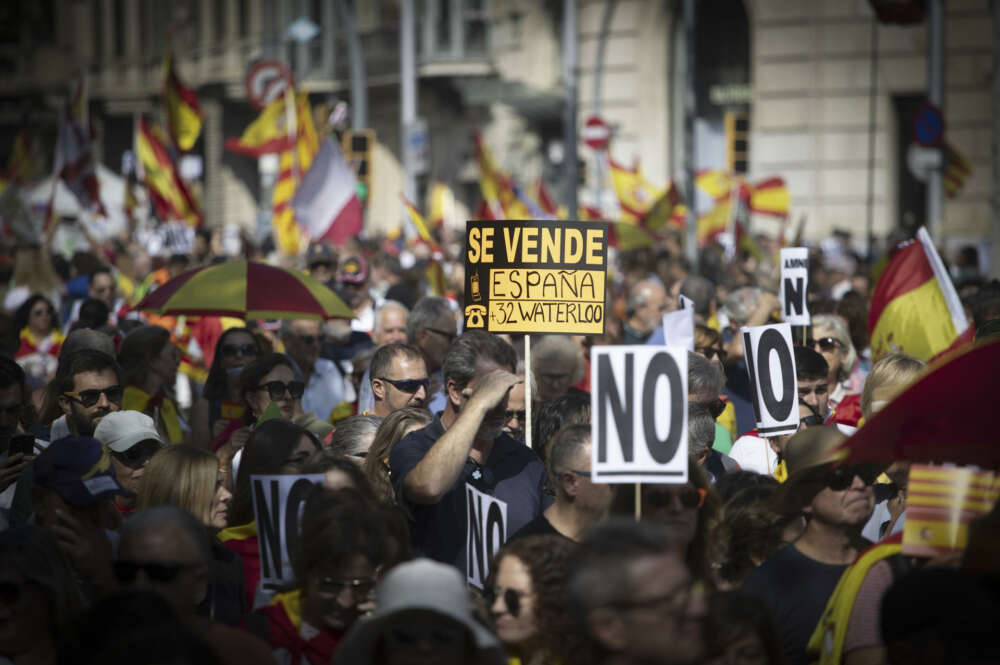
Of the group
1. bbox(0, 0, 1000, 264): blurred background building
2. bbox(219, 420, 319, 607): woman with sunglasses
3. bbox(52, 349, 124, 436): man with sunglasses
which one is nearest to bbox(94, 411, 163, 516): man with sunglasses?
bbox(219, 420, 319, 607): woman with sunglasses

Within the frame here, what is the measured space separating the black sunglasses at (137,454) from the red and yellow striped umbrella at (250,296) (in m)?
3.00

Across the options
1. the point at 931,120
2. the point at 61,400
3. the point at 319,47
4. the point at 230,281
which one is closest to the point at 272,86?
the point at 931,120

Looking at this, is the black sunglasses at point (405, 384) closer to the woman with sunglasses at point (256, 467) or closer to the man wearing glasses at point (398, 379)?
the man wearing glasses at point (398, 379)

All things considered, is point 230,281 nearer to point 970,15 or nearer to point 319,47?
point 970,15

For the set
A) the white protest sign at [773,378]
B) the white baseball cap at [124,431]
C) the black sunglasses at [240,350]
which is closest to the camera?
the white baseball cap at [124,431]

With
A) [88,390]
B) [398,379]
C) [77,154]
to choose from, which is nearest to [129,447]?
[88,390]

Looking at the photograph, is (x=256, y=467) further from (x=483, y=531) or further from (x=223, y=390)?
(x=223, y=390)

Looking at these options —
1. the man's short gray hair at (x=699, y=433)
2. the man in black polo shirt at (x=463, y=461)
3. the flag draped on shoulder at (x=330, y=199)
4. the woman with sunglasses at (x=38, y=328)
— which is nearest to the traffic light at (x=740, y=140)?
the flag draped on shoulder at (x=330, y=199)

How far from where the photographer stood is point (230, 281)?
9.59 metres

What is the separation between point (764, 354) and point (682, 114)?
29450mm

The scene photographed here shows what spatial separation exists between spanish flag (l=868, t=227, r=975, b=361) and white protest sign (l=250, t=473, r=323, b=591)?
5002 mm

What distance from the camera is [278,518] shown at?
5176 millimetres

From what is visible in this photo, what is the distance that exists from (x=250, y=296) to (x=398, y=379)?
232cm

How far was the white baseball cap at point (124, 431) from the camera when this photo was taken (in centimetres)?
629
